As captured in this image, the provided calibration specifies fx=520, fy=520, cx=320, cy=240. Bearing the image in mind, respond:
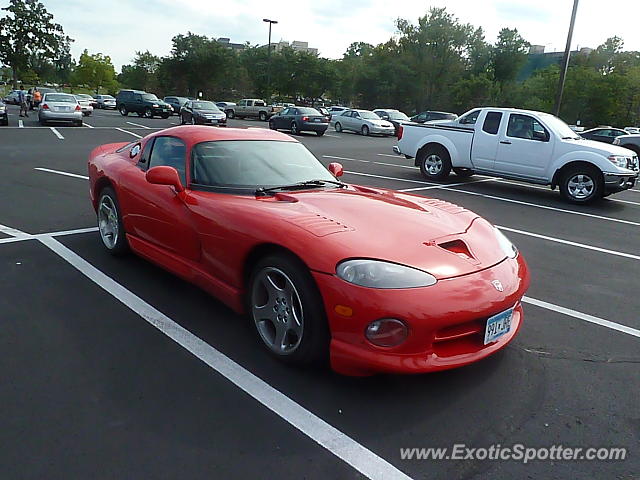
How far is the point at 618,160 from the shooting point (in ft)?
32.4

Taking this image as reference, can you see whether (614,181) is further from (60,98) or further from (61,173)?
(60,98)

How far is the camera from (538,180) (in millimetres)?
10594

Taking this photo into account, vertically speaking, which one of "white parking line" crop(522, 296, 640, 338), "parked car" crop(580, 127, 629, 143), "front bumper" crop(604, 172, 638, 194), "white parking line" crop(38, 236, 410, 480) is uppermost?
"parked car" crop(580, 127, 629, 143)

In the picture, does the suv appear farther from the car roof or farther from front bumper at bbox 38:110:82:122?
the car roof

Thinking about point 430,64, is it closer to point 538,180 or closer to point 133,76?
point 133,76

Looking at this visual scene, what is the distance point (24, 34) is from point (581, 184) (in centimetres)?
8007

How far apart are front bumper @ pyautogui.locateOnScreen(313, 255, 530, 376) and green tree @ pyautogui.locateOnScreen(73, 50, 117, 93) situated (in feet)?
314

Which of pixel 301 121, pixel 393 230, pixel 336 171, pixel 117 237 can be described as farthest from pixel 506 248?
pixel 301 121

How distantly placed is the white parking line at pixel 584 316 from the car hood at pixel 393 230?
3.70ft

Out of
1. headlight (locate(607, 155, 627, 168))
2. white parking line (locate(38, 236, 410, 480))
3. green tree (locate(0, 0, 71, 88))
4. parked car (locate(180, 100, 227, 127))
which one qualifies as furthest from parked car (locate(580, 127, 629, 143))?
green tree (locate(0, 0, 71, 88))

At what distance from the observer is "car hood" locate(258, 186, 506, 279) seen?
291cm

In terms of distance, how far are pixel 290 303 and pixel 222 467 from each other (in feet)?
3.38

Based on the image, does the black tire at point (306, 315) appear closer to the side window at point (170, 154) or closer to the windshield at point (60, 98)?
the side window at point (170, 154)

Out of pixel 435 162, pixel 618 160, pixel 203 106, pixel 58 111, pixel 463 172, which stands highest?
pixel 203 106
